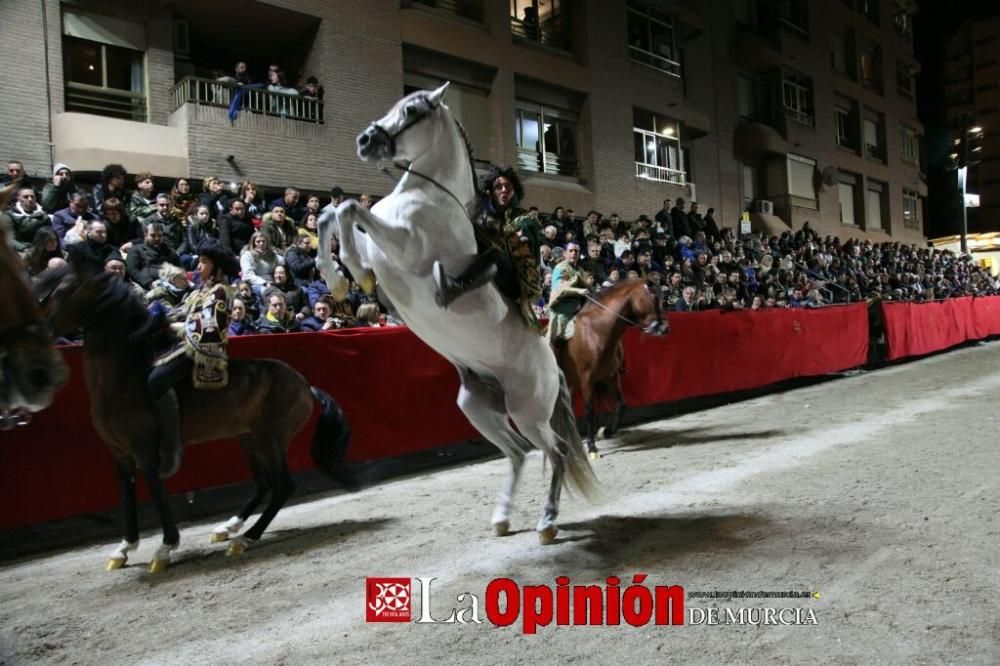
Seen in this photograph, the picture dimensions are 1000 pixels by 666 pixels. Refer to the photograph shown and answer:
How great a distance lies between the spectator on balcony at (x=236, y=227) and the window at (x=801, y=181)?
23950 mm

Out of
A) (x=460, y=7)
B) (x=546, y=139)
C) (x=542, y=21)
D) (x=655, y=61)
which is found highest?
(x=542, y=21)

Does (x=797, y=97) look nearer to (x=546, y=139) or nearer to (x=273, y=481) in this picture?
(x=546, y=139)

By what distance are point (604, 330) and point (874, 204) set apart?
31.4m

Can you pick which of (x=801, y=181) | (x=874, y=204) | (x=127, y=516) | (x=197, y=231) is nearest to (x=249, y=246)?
(x=197, y=231)

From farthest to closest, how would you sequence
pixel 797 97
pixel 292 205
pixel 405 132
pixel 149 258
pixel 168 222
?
pixel 797 97
pixel 292 205
pixel 168 222
pixel 149 258
pixel 405 132

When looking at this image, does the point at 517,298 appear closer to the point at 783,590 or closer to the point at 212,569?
the point at 783,590

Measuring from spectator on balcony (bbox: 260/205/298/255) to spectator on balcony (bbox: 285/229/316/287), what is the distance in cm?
36

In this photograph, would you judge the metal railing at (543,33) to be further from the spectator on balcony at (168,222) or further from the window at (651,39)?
the spectator on balcony at (168,222)

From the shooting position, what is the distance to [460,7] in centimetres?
1689

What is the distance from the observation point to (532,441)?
4.45 metres

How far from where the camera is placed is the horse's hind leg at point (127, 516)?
4.39m

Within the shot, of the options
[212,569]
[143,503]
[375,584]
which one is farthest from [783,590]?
[143,503]

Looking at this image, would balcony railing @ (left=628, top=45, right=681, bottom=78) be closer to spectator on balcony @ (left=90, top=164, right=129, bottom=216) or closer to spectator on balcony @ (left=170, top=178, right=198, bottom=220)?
spectator on balcony @ (left=170, top=178, right=198, bottom=220)

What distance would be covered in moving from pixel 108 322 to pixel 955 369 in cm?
1630
